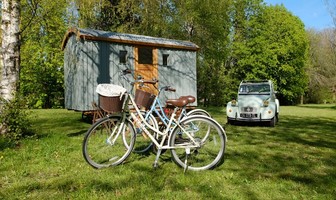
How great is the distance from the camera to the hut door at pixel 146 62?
11.1 meters

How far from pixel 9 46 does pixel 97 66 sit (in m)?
4.19

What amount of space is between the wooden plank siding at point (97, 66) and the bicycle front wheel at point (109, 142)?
557cm

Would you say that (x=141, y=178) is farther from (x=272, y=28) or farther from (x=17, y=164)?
(x=272, y=28)

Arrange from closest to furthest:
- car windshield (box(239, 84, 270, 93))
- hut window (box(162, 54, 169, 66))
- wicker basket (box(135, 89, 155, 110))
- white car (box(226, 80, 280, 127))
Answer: wicker basket (box(135, 89, 155, 110)) → white car (box(226, 80, 280, 127)) → car windshield (box(239, 84, 270, 93)) → hut window (box(162, 54, 169, 66))

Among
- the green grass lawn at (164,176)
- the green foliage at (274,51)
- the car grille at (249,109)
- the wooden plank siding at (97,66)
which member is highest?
the green foliage at (274,51)

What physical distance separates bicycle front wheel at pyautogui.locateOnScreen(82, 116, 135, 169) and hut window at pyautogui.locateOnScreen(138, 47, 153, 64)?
713 cm

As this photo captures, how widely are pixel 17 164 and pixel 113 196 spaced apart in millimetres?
2225

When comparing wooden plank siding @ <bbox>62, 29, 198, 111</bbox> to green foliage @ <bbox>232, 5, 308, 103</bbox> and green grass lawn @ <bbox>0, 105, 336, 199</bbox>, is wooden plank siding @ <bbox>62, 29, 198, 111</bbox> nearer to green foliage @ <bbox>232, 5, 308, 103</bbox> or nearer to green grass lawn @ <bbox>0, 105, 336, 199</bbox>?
green grass lawn @ <bbox>0, 105, 336, 199</bbox>

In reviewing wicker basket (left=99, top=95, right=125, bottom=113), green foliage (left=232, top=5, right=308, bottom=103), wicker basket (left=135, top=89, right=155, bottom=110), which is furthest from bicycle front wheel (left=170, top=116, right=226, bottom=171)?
green foliage (left=232, top=5, right=308, bottom=103)

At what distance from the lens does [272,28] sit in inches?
1195

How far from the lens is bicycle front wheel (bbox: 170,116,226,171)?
4105 mm

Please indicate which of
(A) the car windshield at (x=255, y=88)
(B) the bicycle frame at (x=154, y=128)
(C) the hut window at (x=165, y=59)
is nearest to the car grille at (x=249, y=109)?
(A) the car windshield at (x=255, y=88)

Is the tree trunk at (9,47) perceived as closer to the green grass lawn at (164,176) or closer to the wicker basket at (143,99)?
the green grass lawn at (164,176)

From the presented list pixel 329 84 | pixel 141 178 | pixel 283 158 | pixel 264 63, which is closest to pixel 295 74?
pixel 264 63
